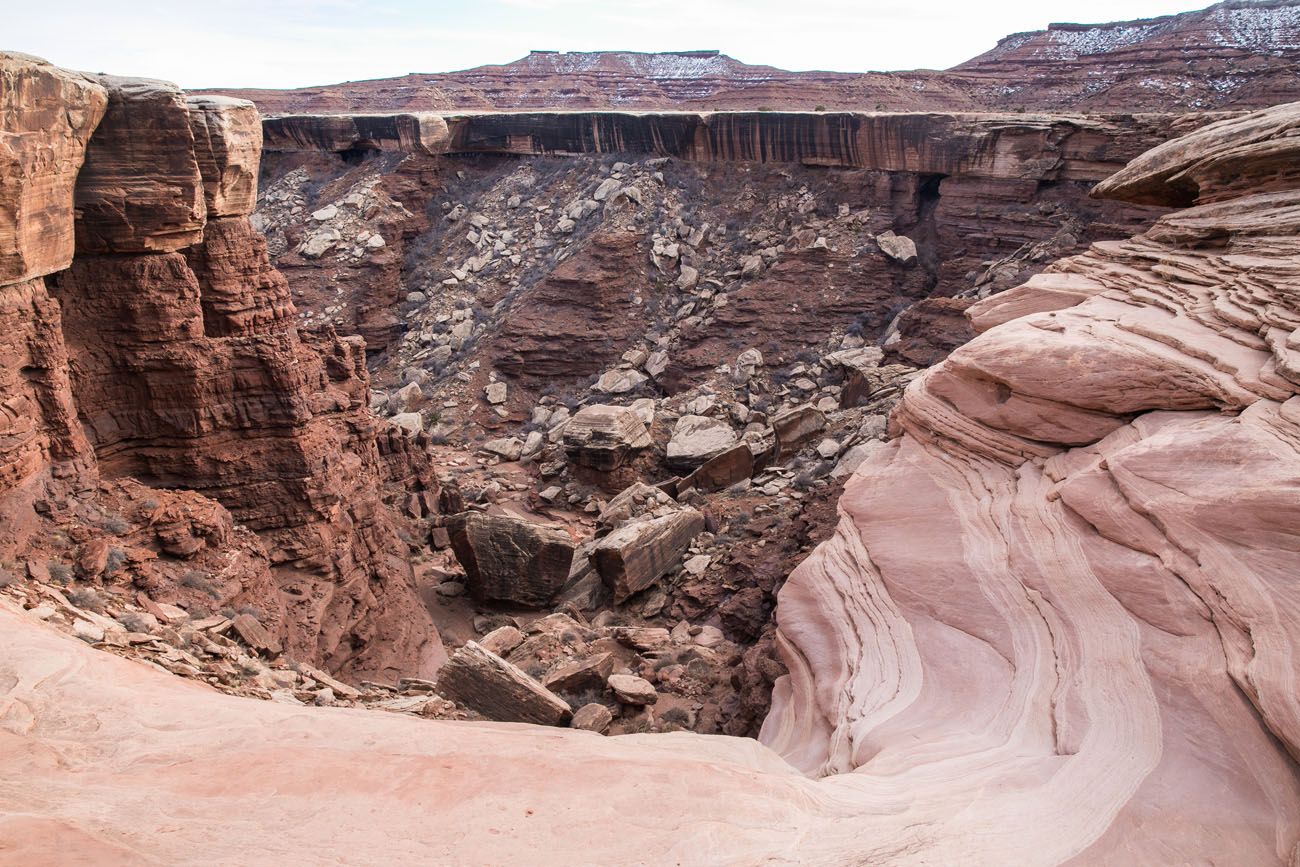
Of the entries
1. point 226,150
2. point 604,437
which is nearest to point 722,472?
point 604,437

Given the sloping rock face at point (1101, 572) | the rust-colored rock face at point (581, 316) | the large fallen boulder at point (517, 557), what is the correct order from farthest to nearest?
the rust-colored rock face at point (581, 316) → the large fallen boulder at point (517, 557) → the sloping rock face at point (1101, 572)

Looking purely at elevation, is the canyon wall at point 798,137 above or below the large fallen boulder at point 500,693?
above

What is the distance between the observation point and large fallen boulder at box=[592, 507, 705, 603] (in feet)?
44.2

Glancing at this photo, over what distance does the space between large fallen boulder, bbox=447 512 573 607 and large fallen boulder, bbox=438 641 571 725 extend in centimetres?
453

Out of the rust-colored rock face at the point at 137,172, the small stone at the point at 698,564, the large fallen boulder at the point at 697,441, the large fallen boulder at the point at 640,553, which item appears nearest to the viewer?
the rust-colored rock face at the point at 137,172

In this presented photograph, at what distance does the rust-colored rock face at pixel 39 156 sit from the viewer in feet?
26.2

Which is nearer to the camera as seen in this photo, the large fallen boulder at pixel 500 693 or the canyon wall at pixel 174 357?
the canyon wall at pixel 174 357

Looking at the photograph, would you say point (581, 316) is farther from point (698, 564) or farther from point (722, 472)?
point (698, 564)

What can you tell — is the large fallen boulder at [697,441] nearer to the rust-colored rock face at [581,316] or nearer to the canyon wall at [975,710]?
the rust-colored rock face at [581,316]

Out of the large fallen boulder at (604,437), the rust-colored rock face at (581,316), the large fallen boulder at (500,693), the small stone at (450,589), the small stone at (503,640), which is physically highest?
the rust-colored rock face at (581,316)

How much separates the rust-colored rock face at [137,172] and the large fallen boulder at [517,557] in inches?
248

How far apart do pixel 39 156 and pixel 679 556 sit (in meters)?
9.62

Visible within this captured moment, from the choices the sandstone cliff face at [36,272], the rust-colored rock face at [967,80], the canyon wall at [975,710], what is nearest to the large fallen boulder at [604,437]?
the canyon wall at [975,710]

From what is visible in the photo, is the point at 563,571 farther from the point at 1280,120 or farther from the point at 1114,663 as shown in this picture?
the point at 1280,120
